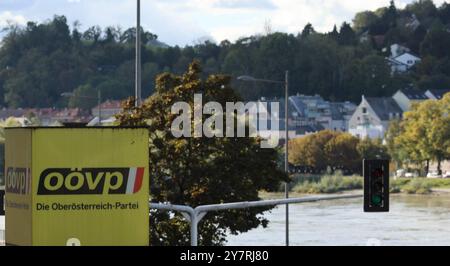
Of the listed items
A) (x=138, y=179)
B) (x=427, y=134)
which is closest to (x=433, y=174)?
(x=427, y=134)

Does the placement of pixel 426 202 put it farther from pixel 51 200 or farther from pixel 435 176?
pixel 51 200

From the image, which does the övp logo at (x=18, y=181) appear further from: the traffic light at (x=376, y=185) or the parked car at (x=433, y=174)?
the parked car at (x=433, y=174)

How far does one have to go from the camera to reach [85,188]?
89.3 feet

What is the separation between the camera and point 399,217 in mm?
90438

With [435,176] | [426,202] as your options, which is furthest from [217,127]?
[435,176]

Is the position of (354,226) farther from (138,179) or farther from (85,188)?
(85,188)

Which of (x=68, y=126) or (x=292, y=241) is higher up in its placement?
(x=68, y=126)

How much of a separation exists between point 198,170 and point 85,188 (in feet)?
61.4

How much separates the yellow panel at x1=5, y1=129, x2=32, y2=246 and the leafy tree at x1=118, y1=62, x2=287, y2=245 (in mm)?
16466

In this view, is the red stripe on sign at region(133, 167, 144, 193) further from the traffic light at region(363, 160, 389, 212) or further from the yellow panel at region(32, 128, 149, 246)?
the traffic light at region(363, 160, 389, 212)

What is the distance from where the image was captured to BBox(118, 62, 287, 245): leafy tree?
4572 cm

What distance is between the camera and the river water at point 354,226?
68438 millimetres

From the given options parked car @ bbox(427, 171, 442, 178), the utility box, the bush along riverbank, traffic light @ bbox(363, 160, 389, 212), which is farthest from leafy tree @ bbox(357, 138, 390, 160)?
the utility box

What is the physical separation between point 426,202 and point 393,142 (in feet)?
130
